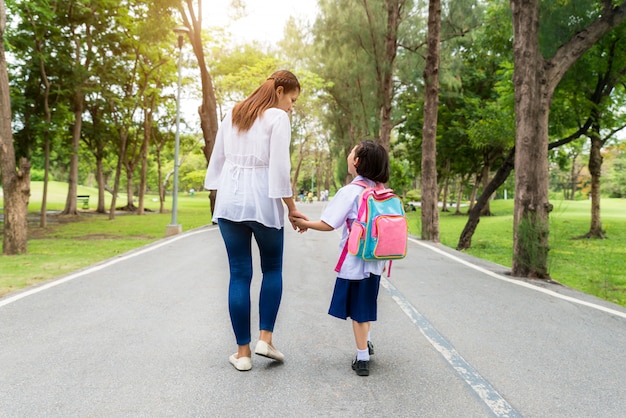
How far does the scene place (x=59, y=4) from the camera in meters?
20.7

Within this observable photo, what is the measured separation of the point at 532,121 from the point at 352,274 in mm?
6326

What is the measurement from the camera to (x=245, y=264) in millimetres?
3896

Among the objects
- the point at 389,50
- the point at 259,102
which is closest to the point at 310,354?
the point at 259,102

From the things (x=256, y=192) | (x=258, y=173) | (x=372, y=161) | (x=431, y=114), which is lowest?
(x=256, y=192)

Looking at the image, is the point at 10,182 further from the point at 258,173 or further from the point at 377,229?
the point at 377,229

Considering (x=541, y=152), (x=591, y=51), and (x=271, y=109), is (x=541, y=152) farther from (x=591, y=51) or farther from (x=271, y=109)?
(x=271, y=109)

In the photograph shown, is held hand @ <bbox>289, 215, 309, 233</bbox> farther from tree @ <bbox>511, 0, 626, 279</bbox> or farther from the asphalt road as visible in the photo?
tree @ <bbox>511, 0, 626, 279</bbox>

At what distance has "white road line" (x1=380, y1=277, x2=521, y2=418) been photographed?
327 cm

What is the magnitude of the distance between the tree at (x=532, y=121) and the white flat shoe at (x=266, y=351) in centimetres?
588

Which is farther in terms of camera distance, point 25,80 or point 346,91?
point 346,91

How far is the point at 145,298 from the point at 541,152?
6.63 m

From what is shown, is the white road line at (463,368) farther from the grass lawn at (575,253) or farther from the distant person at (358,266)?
the grass lawn at (575,253)

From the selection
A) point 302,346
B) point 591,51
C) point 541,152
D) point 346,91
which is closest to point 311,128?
point 346,91

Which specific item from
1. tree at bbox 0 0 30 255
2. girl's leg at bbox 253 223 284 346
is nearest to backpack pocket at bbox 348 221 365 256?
girl's leg at bbox 253 223 284 346
